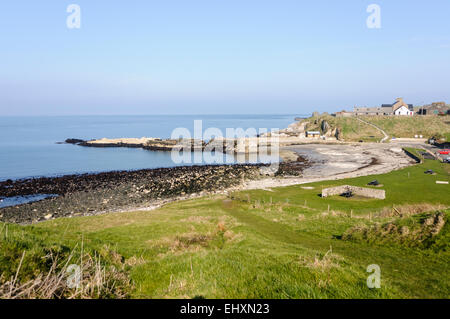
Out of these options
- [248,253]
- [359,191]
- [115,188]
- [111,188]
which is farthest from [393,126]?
[248,253]

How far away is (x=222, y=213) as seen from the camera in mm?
32188

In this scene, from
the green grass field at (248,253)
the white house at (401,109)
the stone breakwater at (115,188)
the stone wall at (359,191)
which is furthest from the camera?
the white house at (401,109)

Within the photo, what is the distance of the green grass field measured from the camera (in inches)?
374

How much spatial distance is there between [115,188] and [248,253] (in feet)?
163

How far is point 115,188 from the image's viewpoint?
193 ft

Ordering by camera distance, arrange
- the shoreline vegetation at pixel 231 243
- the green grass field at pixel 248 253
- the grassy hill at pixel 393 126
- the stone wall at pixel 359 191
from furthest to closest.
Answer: the grassy hill at pixel 393 126 < the stone wall at pixel 359 191 < the green grass field at pixel 248 253 < the shoreline vegetation at pixel 231 243

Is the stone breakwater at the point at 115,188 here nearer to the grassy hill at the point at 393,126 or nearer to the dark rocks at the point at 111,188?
the dark rocks at the point at 111,188

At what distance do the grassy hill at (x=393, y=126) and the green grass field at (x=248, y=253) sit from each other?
365 feet

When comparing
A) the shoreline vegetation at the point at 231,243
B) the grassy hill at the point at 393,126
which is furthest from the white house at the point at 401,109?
the shoreline vegetation at the point at 231,243

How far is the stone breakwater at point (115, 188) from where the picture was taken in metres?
44.9

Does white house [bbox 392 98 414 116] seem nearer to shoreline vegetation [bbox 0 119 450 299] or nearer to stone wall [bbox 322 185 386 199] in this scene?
shoreline vegetation [bbox 0 119 450 299]

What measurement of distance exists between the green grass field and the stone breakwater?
17470 mm

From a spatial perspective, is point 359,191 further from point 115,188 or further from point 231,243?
point 115,188

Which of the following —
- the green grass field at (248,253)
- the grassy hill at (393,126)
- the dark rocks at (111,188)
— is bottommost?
the dark rocks at (111,188)
